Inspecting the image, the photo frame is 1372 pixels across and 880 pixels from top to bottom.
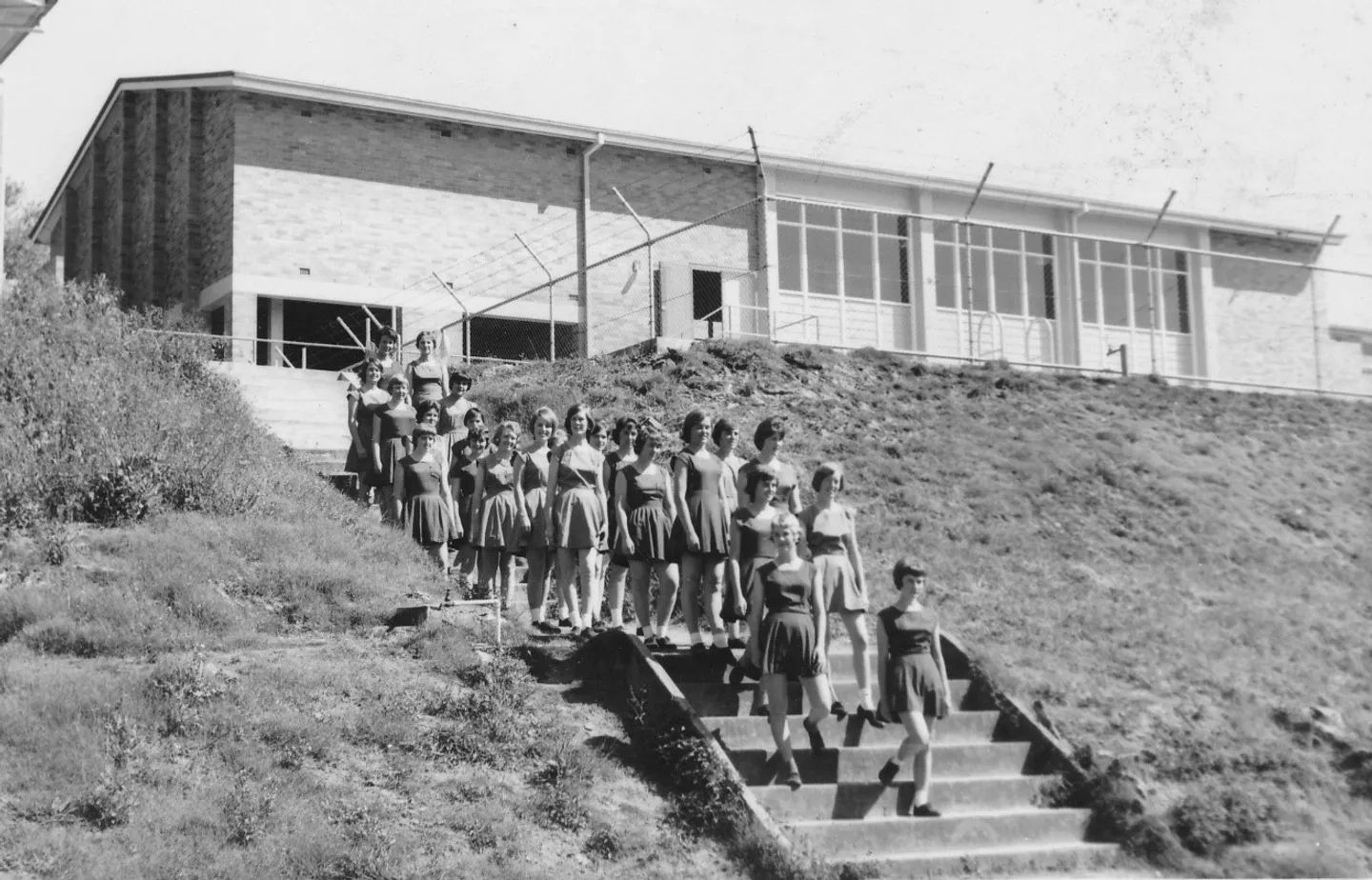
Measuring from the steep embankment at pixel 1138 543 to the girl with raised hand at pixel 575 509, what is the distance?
2.99 metres

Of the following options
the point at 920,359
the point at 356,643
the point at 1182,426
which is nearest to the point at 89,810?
the point at 356,643

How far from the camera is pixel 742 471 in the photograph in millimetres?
10492

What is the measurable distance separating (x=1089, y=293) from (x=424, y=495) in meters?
20.4

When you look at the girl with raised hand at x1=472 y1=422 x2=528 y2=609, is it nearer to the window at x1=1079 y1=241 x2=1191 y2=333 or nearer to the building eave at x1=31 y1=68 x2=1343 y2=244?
the building eave at x1=31 y1=68 x2=1343 y2=244

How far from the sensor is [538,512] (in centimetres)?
1129

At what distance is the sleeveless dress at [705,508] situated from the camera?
10531mm

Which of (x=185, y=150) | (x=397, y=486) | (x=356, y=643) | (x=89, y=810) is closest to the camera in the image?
(x=89, y=810)

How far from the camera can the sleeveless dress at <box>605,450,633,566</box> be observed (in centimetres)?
1079

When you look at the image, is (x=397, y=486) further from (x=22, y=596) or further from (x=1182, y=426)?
(x=1182, y=426)

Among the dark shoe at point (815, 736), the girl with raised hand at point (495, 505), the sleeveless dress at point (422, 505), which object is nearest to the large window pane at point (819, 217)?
the sleeveless dress at point (422, 505)

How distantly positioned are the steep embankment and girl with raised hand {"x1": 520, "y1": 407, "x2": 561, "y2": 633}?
3.27m

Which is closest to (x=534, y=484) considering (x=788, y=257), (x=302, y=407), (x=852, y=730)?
(x=852, y=730)

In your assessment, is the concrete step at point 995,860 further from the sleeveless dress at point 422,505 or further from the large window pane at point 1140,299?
the large window pane at point 1140,299

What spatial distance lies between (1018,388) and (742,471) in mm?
10256
